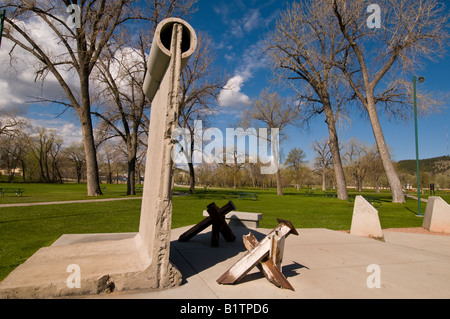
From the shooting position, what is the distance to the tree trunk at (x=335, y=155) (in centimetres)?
2505

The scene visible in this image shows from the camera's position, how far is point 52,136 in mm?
65938


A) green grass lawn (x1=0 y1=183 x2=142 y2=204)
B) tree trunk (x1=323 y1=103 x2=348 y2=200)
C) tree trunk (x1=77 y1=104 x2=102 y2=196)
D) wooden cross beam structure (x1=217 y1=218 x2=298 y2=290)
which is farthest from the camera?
tree trunk (x1=323 y1=103 x2=348 y2=200)

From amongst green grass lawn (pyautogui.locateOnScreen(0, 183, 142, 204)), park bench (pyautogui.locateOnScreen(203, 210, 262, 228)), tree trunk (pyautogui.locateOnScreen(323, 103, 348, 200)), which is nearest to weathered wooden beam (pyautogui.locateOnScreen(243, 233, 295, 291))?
park bench (pyautogui.locateOnScreen(203, 210, 262, 228))

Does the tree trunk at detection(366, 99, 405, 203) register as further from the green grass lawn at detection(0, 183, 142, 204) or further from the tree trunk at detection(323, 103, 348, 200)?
the green grass lawn at detection(0, 183, 142, 204)

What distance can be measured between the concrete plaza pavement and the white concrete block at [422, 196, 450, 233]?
388 cm

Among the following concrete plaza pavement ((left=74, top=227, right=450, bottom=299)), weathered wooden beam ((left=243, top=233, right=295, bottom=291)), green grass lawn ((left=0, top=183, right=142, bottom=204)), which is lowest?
green grass lawn ((left=0, top=183, right=142, bottom=204))

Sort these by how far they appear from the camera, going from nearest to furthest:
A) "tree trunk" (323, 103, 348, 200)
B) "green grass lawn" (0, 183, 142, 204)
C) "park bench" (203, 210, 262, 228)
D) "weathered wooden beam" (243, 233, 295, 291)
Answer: "weathered wooden beam" (243, 233, 295, 291) < "park bench" (203, 210, 262, 228) < "green grass lawn" (0, 183, 142, 204) < "tree trunk" (323, 103, 348, 200)

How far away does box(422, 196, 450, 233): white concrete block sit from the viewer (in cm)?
952

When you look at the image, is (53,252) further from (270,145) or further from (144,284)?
(270,145)

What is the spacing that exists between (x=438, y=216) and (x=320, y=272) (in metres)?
8.42

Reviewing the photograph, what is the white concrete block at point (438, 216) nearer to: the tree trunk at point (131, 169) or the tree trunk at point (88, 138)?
the tree trunk at point (88, 138)

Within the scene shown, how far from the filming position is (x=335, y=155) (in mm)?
25203

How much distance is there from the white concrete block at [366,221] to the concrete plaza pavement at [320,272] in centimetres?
109
